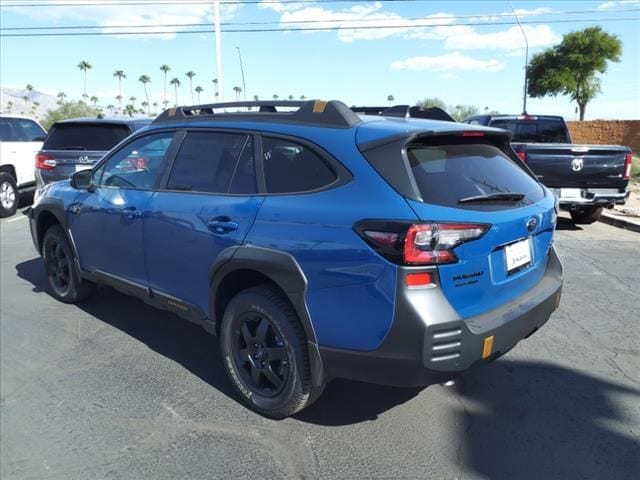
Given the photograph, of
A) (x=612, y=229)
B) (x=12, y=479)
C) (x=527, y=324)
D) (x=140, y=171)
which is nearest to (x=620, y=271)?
(x=612, y=229)

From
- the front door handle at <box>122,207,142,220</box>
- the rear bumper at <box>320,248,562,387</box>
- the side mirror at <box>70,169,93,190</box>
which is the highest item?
the side mirror at <box>70,169,93,190</box>

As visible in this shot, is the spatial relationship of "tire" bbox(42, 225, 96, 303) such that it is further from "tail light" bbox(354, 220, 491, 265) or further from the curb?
the curb

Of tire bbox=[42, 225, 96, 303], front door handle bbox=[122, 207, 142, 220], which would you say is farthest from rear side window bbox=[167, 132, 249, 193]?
tire bbox=[42, 225, 96, 303]

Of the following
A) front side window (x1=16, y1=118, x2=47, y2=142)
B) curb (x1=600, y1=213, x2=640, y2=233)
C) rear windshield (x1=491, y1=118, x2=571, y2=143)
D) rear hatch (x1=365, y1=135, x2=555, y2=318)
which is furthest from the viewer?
front side window (x1=16, y1=118, x2=47, y2=142)

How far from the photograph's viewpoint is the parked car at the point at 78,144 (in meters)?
8.19

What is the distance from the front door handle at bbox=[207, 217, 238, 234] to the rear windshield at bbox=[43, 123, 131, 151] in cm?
538

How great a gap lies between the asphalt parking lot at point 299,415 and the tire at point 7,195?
6.53m

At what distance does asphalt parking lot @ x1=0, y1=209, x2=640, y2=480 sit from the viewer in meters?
2.83

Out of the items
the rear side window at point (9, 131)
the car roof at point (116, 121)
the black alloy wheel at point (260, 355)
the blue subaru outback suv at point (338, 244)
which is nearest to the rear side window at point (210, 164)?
the blue subaru outback suv at point (338, 244)

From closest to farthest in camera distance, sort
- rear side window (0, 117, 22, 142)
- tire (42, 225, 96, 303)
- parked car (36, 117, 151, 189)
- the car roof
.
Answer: tire (42, 225, 96, 303)
the car roof
parked car (36, 117, 151, 189)
rear side window (0, 117, 22, 142)

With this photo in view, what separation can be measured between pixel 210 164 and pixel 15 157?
29.5 ft

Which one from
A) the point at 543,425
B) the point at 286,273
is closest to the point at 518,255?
the point at 543,425

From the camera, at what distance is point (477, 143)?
3.31m

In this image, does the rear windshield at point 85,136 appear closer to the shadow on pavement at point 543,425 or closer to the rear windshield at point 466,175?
the rear windshield at point 466,175
